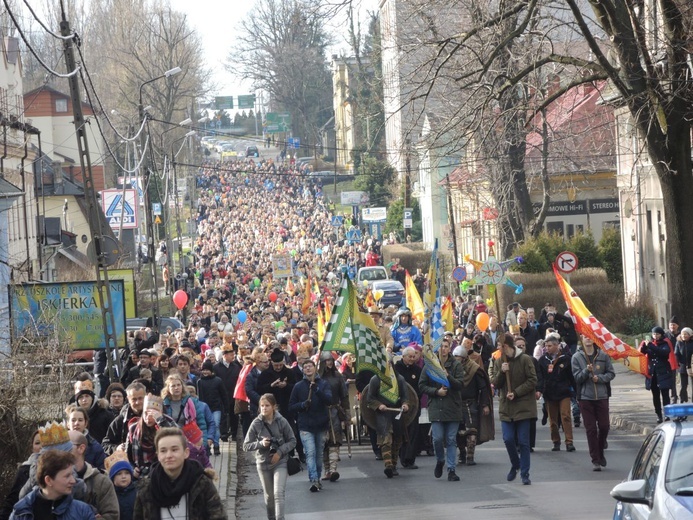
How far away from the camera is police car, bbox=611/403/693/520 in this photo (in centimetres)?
743

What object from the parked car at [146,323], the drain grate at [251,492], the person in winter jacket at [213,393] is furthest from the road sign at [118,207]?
the drain grate at [251,492]

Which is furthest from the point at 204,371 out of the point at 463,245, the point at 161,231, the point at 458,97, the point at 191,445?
the point at 161,231

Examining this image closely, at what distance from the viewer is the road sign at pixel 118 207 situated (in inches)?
1513

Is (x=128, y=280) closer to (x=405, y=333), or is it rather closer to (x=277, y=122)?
(x=405, y=333)

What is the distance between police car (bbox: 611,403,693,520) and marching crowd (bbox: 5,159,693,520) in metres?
2.46

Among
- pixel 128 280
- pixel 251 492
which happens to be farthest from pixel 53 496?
pixel 128 280

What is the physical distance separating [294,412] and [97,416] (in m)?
4.53

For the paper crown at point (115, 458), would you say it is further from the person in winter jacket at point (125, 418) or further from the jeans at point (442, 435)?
the jeans at point (442, 435)

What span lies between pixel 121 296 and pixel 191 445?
467 inches

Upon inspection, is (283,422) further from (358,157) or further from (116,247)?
(358,157)

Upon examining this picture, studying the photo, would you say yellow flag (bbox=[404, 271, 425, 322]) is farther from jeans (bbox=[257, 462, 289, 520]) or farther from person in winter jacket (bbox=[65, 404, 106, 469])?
person in winter jacket (bbox=[65, 404, 106, 469])

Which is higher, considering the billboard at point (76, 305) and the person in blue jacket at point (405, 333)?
the billboard at point (76, 305)

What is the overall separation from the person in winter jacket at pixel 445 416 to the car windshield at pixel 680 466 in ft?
27.2

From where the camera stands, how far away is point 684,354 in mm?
21516
